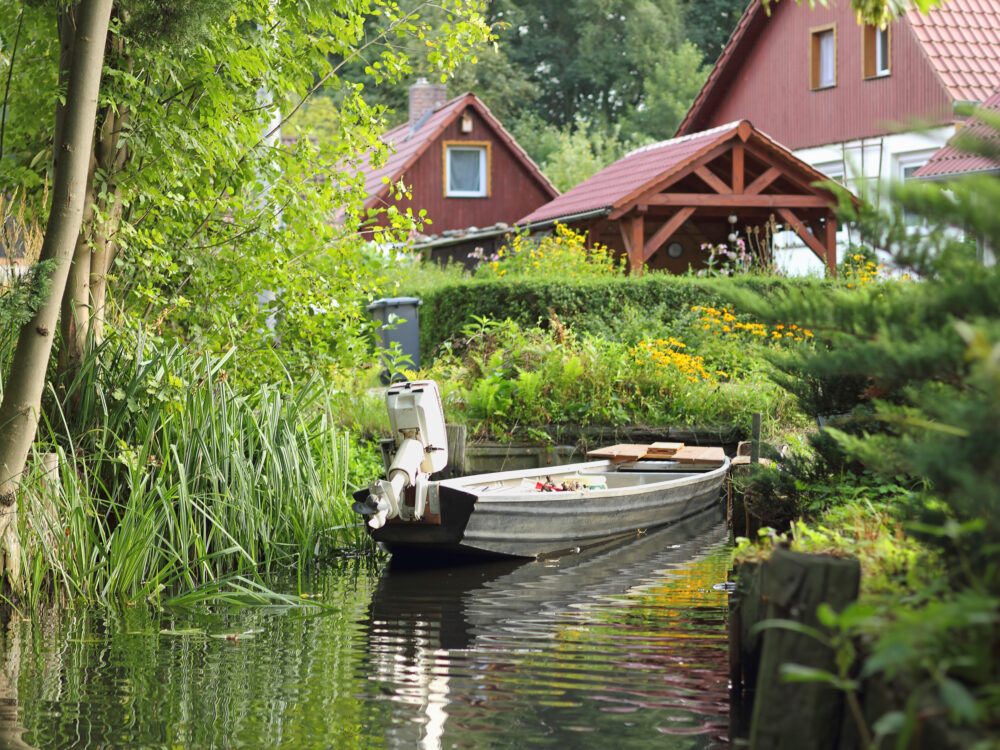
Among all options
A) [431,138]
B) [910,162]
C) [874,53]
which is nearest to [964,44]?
[874,53]

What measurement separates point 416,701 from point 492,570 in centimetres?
436

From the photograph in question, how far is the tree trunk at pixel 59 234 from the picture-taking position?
23.4ft

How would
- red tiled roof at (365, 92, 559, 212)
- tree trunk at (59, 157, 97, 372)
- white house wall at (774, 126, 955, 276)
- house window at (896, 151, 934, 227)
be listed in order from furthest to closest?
red tiled roof at (365, 92, 559, 212)
house window at (896, 151, 934, 227)
white house wall at (774, 126, 955, 276)
tree trunk at (59, 157, 97, 372)

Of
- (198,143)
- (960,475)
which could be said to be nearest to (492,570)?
(198,143)

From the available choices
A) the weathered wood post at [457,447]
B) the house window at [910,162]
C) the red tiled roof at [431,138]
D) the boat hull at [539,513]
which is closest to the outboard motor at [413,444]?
the boat hull at [539,513]

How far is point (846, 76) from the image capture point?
29203mm

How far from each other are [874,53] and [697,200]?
944 centimetres

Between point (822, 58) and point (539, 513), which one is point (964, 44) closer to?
point (822, 58)

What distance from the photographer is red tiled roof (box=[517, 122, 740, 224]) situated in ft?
71.1

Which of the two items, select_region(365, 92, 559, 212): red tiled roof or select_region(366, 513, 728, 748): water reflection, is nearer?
select_region(366, 513, 728, 748): water reflection

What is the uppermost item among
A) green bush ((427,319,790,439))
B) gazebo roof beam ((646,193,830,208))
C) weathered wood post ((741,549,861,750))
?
gazebo roof beam ((646,193,830,208))

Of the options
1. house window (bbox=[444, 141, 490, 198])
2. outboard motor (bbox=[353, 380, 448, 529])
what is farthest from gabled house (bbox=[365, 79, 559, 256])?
outboard motor (bbox=[353, 380, 448, 529])

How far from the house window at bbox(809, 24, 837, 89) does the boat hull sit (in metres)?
19.6

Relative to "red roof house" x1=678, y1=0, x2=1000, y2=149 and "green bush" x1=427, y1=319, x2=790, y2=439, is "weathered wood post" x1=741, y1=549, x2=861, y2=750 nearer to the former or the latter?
"green bush" x1=427, y1=319, x2=790, y2=439
